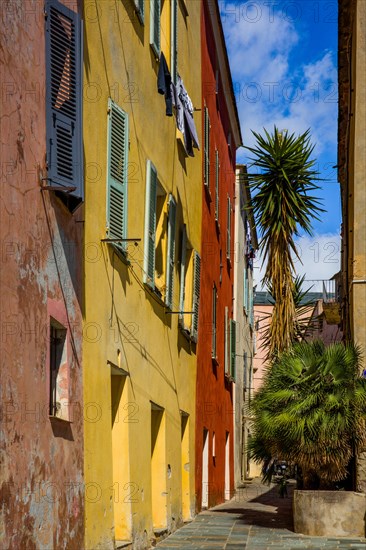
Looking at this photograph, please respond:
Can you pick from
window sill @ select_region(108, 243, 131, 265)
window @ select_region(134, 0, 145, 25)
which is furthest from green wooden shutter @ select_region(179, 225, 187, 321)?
window @ select_region(134, 0, 145, 25)

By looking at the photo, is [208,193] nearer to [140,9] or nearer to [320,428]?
[320,428]

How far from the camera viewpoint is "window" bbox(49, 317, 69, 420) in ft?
30.1

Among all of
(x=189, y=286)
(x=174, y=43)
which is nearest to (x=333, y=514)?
(x=189, y=286)

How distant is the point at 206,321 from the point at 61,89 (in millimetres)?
12898

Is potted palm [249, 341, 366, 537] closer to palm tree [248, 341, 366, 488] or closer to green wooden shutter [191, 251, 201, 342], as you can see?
palm tree [248, 341, 366, 488]

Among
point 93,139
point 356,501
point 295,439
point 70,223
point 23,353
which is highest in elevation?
point 93,139

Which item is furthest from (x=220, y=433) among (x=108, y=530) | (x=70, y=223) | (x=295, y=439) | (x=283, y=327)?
(x=70, y=223)

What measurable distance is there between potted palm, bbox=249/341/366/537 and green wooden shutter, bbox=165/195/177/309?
2.00 meters

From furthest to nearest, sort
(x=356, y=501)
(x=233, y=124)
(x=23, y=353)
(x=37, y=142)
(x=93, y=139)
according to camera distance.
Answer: (x=233, y=124) → (x=356, y=501) → (x=93, y=139) → (x=37, y=142) → (x=23, y=353)

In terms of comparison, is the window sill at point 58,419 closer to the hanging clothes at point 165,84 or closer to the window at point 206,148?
the hanging clothes at point 165,84

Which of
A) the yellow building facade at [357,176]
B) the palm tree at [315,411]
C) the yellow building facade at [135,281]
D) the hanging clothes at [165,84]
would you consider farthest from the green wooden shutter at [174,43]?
the palm tree at [315,411]

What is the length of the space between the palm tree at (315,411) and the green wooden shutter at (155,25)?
500 cm

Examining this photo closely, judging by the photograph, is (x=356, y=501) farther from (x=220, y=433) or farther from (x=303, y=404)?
(x=220, y=433)

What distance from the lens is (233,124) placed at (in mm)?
28844
